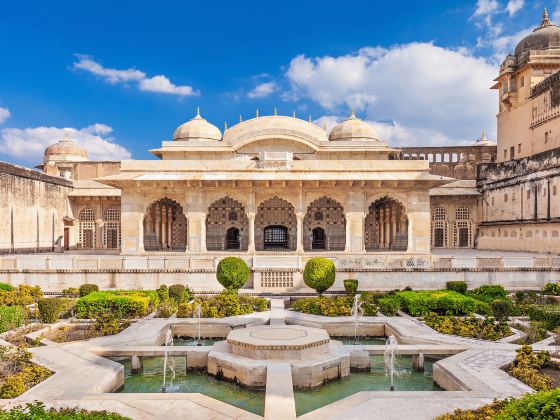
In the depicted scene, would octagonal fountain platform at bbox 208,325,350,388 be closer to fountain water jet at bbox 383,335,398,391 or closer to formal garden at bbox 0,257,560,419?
formal garden at bbox 0,257,560,419

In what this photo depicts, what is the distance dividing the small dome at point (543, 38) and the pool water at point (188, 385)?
2745cm

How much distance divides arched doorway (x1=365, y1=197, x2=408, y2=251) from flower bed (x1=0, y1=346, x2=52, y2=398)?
706 inches

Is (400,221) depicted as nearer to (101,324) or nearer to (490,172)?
(490,172)

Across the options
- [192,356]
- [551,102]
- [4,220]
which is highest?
[551,102]

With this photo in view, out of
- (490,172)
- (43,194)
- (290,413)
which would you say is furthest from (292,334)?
(490,172)

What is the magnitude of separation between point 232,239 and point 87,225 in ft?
29.0

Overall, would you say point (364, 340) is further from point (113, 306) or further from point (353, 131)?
point (353, 131)

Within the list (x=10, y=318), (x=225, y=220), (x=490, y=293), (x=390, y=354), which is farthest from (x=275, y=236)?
(x=390, y=354)

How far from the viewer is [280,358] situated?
7.22 metres

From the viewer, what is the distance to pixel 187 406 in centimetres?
541

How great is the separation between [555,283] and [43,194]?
2199 centimetres

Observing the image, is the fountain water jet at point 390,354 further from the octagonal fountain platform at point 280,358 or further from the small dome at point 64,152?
the small dome at point 64,152

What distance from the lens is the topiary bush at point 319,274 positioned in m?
13.0

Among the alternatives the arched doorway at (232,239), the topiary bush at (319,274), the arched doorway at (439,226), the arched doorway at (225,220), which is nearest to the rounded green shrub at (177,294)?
the topiary bush at (319,274)
